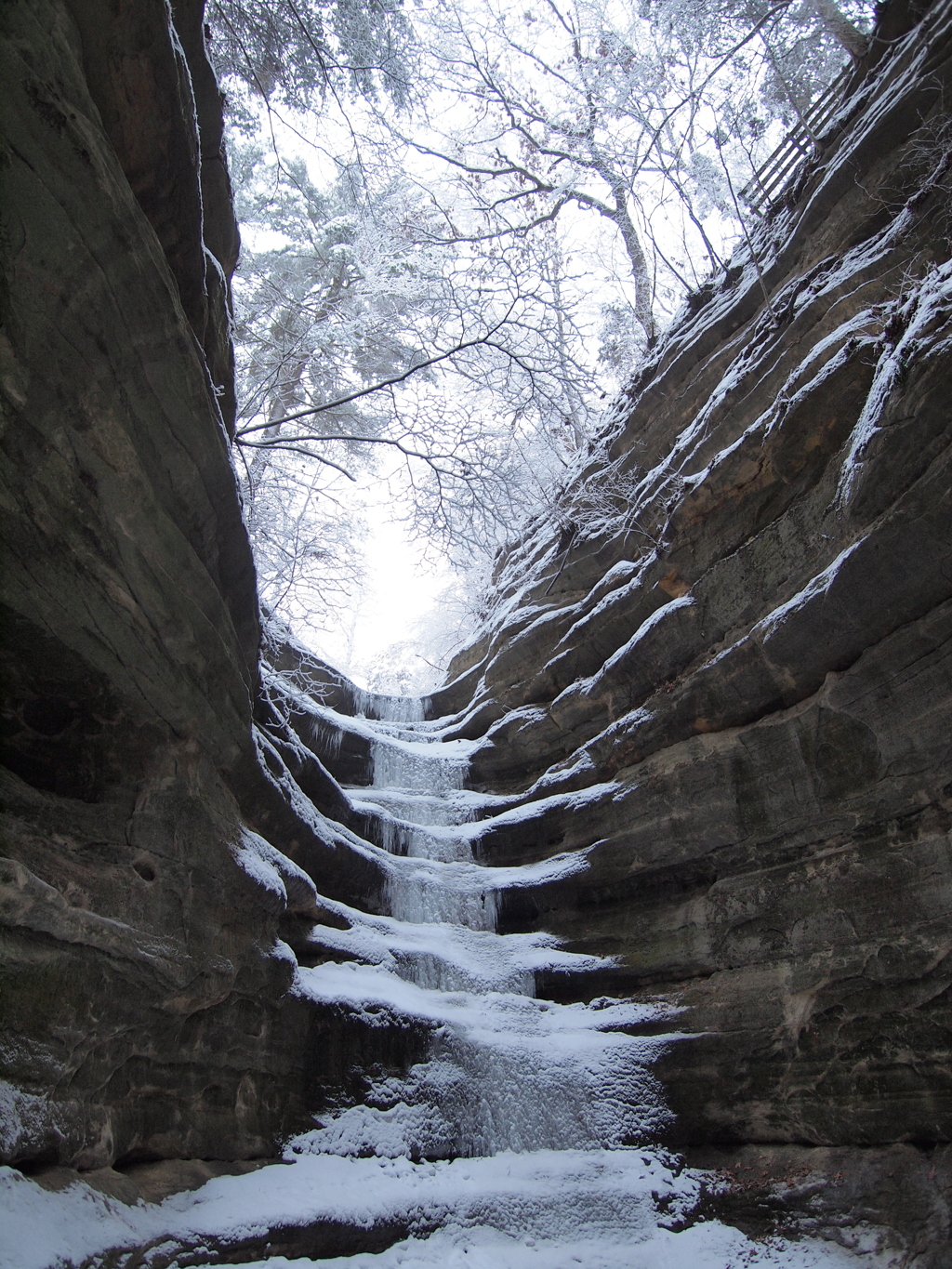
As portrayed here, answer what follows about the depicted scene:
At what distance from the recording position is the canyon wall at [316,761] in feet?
10.9

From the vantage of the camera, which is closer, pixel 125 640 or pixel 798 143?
pixel 125 640

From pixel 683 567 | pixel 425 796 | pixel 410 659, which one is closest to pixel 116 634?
pixel 683 567

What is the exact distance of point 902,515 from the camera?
4.59 meters

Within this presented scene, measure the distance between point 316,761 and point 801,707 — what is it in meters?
4.49

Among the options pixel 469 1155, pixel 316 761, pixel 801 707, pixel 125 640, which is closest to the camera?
pixel 125 640

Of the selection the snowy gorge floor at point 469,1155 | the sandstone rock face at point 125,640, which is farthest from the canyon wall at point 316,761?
the snowy gorge floor at point 469,1155

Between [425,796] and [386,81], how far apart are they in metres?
7.82

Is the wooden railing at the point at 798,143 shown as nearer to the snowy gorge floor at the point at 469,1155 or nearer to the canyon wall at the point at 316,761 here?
the canyon wall at the point at 316,761

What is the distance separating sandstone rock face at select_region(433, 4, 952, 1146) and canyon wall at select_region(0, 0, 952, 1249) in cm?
3

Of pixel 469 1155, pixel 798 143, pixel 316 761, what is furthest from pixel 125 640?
pixel 798 143

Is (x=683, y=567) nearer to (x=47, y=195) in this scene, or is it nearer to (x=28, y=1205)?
(x=47, y=195)

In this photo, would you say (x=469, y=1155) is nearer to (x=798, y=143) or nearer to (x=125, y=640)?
(x=125, y=640)

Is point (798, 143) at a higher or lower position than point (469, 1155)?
higher

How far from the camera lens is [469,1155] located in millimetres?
5184
